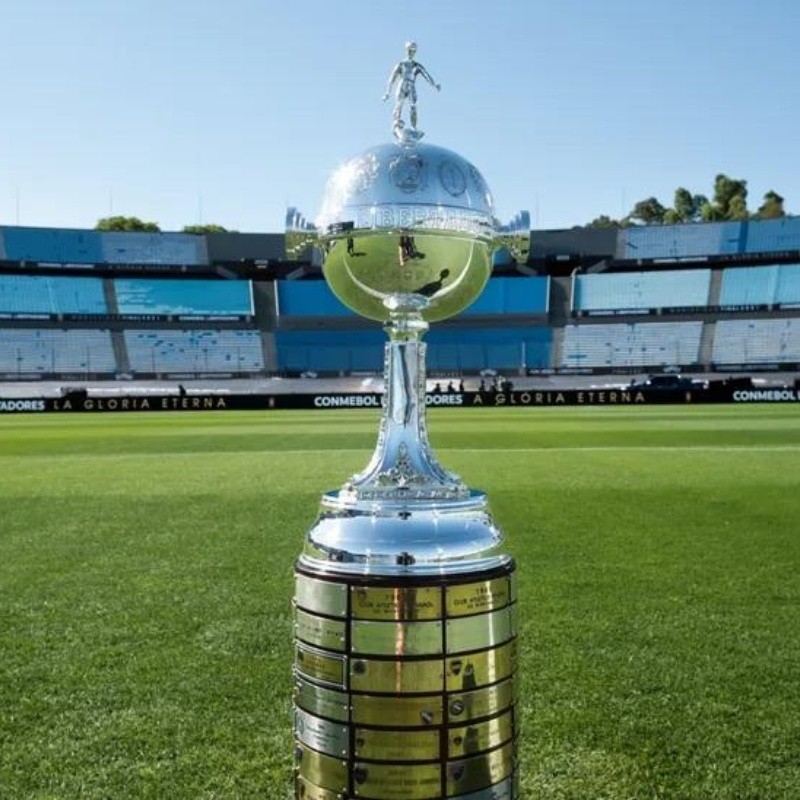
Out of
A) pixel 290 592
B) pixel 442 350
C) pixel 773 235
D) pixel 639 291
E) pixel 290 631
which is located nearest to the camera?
pixel 290 631

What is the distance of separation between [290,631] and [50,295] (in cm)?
4456

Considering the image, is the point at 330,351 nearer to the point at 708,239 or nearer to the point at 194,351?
the point at 194,351

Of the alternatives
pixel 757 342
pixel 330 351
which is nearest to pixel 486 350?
pixel 330 351

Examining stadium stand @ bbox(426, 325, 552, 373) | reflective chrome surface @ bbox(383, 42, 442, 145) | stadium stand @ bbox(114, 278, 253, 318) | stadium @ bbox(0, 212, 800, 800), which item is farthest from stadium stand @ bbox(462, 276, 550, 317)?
reflective chrome surface @ bbox(383, 42, 442, 145)

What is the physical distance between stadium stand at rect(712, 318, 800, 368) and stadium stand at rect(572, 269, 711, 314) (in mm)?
2352

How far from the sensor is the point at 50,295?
4459 cm

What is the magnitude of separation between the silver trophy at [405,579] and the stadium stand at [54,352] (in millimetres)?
42264

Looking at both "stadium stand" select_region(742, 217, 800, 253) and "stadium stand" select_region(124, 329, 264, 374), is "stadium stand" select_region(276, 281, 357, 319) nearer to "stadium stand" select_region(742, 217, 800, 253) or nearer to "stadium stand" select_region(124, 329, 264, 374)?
"stadium stand" select_region(124, 329, 264, 374)

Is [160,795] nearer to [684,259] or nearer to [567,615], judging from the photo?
[567,615]

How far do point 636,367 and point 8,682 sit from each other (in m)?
42.0

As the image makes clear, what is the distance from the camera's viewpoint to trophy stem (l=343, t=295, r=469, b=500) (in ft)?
5.28

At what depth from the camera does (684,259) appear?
46.6 meters

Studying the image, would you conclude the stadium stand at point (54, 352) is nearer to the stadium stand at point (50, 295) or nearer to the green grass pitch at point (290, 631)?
the stadium stand at point (50, 295)

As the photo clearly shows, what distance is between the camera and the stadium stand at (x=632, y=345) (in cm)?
4353
